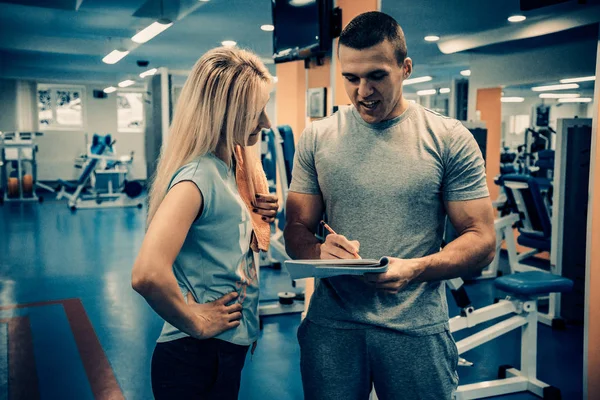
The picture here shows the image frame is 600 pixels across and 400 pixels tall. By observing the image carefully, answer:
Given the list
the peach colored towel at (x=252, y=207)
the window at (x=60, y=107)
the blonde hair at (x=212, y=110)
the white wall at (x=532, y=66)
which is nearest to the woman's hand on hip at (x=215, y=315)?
the peach colored towel at (x=252, y=207)

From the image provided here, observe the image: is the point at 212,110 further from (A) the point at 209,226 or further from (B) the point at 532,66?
(B) the point at 532,66

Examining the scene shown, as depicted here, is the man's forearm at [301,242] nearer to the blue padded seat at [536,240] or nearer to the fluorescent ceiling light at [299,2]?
the fluorescent ceiling light at [299,2]

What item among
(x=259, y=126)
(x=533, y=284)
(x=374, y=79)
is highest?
(x=374, y=79)

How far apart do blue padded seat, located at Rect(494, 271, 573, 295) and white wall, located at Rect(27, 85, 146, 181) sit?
46.8 ft

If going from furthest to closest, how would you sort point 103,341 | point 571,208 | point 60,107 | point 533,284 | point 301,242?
point 60,107 < point 571,208 < point 103,341 < point 533,284 < point 301,242

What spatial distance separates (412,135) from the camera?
55.4 inches

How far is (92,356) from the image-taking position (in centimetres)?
358

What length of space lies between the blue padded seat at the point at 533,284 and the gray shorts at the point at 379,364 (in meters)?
1.80

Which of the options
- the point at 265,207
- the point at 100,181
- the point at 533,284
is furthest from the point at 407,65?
the point at 100,181

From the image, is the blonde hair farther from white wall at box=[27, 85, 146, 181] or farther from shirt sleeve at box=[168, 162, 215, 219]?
white wall at box=[27, 85, 146, 181]

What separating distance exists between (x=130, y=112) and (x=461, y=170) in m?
16.7

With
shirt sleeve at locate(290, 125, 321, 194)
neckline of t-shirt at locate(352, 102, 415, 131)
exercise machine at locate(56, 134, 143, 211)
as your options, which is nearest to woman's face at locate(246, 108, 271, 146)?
shirt sleeve at locate(290, 125, 321, 194)

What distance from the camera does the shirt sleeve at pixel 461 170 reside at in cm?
137

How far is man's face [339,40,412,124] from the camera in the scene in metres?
1.37
